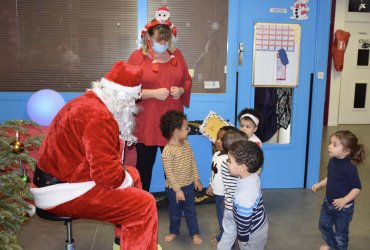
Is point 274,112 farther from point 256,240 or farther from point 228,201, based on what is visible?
point 256,240

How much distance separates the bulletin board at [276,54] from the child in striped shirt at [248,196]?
182cm

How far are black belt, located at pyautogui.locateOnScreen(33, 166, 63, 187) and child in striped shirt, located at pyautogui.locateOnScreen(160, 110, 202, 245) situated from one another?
2.86ft

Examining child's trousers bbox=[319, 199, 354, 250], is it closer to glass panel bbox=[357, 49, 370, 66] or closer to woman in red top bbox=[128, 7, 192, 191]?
woman in red top bbox=[128, 7, 192, 191]

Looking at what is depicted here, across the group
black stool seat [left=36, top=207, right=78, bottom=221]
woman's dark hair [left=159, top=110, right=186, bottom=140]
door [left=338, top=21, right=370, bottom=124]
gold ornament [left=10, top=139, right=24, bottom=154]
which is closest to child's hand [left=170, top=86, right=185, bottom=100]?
woman's dark hair [left=159, top=110, right=186, bottom=140]

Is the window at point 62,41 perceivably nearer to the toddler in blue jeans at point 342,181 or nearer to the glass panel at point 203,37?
the glass panel at point 203,37

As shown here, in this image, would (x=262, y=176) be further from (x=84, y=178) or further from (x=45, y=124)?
(x=84, y=178)

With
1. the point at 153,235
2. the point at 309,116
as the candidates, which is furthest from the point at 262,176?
the point at 153,235

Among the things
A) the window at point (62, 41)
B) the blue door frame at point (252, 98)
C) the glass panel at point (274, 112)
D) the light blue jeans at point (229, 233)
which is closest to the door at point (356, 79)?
the blue door frame at point (252, 98)

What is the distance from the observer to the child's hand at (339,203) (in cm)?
239

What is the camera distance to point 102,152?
1.80 meters

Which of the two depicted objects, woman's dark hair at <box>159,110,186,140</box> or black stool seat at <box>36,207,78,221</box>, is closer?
black stool seat at <box>36,207,78,221</box>

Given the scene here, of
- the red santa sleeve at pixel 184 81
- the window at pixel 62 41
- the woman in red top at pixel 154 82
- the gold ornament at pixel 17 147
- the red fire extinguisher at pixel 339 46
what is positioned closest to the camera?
the gold ornament at pixel 17 147

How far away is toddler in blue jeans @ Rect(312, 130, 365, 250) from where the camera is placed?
2.39m

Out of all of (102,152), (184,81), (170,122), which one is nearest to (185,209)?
(170,122)
